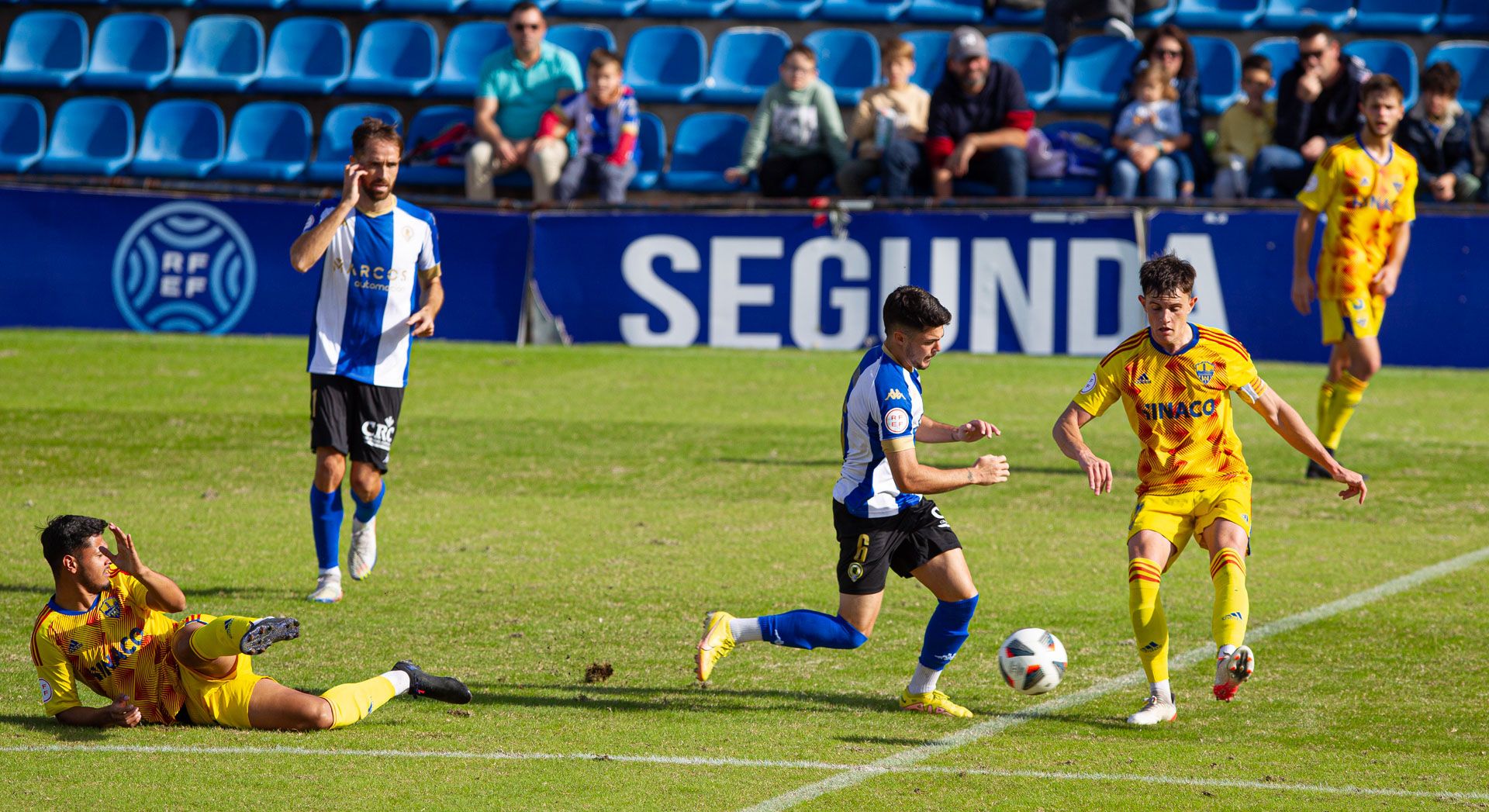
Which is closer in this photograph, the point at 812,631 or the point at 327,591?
the point at 812,631

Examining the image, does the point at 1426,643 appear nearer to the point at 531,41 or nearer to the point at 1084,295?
the point at 1084,295

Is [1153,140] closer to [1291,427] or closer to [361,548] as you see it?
[361,548]

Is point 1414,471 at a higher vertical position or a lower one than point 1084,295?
lower

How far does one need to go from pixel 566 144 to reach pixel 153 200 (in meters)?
4.16

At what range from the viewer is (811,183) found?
56.7 ft

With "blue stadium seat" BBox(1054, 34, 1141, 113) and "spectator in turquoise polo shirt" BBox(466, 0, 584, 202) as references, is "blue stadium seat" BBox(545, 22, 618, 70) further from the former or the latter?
"blue stadium seat" BBox(1054, 34, 1141, 113)

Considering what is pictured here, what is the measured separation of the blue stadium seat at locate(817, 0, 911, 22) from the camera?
19781mm

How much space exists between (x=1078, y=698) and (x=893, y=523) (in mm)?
1049

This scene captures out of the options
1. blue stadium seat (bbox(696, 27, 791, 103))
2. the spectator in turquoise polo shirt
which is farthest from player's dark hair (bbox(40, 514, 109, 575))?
blue stadium seat (bbox(696, 27, 791, 103))

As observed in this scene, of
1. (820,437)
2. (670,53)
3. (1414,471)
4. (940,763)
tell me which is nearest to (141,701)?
(940,763)

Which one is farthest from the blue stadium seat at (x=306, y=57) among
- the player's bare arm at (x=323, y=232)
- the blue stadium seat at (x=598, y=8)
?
the player's bare arm at (x=323, y=232)

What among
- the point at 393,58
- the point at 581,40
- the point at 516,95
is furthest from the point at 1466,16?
the point at 393,58

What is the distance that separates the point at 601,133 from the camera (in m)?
17.2

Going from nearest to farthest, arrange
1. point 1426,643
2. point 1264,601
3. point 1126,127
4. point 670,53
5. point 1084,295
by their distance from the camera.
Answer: point 1426,643, point 1264,601, point 1084,295, point 1126,127, point 670,53
